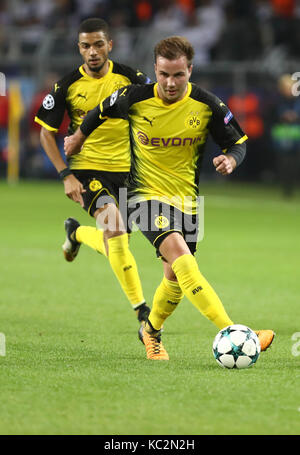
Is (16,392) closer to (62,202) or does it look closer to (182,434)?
(182,434)

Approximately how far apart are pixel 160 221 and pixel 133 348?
1006 millimetres

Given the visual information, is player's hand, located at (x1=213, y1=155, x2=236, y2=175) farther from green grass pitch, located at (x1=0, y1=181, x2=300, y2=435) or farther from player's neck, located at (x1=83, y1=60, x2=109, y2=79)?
player's neck, located at (x1=83, y1=60, x2=109, y2=79)

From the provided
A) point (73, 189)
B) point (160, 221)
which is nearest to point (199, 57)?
point (73, 189)

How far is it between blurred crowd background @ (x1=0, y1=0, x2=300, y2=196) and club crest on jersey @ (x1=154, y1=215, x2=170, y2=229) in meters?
14.1

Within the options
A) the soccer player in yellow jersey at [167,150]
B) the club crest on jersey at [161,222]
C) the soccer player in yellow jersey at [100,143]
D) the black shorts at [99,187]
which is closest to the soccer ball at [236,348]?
the soccer player in yellow jersey at [167,150]

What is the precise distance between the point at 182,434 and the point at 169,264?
196 centimetres

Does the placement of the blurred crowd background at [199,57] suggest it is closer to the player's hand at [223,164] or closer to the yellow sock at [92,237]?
the yellow sock at [92,237]

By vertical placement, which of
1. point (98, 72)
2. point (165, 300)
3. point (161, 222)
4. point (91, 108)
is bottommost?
point (165, 300)

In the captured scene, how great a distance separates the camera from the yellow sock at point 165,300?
21.4 ft

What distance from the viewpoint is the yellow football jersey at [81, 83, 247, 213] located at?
6430 mm

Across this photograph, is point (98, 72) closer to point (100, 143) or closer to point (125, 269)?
point (100, 143)

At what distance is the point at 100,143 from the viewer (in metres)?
8.16

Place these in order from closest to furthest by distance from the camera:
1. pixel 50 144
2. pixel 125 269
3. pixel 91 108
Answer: pixel 125 269, pixel 50 144, pixel 91 108

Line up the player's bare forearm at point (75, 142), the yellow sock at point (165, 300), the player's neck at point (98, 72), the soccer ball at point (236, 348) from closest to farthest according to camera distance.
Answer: the soccer ball at point (236, 348)
the yellow sock at point (165, 300)
the player's bare forearm at point (75, 142)
the player's neck at point (98, 72)
